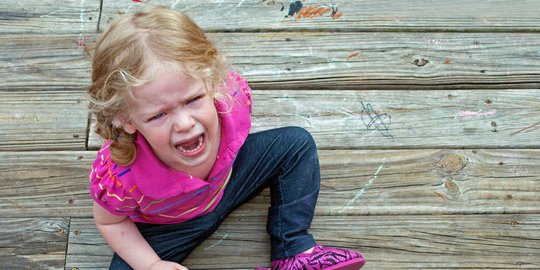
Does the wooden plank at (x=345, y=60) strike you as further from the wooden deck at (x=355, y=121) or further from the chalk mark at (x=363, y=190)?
the chalk mark at (x=363, y=190)

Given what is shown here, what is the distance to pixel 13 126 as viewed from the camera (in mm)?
1783

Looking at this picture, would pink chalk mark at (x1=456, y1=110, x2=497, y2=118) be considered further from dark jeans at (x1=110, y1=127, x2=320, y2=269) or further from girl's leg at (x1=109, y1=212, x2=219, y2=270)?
girl's leg at (x1=109, y1=212, x2=219, y2=270)

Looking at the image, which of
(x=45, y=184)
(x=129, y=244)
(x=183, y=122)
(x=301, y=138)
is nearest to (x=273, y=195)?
(x=301, y=138)

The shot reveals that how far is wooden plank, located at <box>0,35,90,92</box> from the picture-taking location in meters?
1.86

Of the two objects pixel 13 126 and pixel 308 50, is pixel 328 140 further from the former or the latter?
pixel 13 126

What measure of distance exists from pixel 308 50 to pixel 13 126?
0.86m

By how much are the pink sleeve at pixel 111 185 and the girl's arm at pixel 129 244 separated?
110 millimetres

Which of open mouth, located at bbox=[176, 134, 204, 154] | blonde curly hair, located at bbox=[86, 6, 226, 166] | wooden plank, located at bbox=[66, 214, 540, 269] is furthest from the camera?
wooden plank, located at bbox=[66, 214, 540, 269]

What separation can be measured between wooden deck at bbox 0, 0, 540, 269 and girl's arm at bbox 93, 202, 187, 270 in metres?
0.12

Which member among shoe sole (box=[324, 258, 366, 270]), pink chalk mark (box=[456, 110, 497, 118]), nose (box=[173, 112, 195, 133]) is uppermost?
nose (box=[173, 112, 195, 133])

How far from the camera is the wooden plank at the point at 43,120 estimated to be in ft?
5.78

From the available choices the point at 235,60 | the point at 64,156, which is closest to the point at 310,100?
the point at 235,60

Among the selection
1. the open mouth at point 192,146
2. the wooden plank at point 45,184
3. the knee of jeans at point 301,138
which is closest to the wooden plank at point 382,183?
the wooden plank at point 45,184

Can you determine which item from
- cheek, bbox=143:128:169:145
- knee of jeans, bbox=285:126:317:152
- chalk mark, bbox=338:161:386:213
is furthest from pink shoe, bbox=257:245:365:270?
cheek, bbox=143:128:169:145
